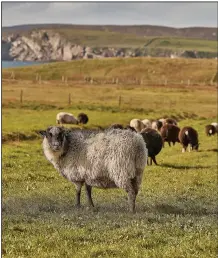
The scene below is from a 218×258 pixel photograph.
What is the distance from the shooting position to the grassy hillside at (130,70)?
132 m

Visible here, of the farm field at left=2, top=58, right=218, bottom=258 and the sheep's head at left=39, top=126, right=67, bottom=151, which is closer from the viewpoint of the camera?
the farm field at left=2, top=58, right=218, bottom=258

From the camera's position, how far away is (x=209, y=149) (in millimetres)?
33438

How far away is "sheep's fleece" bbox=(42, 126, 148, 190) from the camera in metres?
13.7

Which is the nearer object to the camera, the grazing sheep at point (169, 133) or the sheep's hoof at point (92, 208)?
the sheep's hoof at point (92, 208)

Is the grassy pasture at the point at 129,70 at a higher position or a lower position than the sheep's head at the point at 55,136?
higher

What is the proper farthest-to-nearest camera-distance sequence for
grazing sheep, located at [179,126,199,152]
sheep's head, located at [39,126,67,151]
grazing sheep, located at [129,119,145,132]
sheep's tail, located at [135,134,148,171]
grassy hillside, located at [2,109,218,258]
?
grazing sheep, located at [129,119,145,132]
grazing sheep, located at [179,126,199,152]
sheep's tail, located at [135,134,148,171]
sheep's head, located at [39,126,67,151]
grassy hillside, located at [2,109,218,258]

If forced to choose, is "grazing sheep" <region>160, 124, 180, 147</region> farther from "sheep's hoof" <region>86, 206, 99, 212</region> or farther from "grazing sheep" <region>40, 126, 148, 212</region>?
"sheep's hoof" <region>86, 206, 99, 212</region>

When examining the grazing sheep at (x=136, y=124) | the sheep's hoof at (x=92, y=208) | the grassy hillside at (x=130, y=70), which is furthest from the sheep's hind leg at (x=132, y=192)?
the grassy hillside at (x=130, y=70)

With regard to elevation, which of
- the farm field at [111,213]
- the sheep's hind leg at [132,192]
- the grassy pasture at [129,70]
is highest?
the grassy pasture at [129,70]

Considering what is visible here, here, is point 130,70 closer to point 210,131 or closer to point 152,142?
point 210,131

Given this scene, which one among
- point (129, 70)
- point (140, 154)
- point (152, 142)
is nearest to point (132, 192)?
point (140, 154)

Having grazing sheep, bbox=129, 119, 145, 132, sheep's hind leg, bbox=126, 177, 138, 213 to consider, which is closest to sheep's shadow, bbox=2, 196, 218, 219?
sheep's hind leg, bbox=126, 177, 138, 213

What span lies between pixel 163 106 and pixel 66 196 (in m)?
49.9

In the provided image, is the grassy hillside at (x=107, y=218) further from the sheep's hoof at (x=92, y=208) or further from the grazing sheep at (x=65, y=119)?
the grazing sheep at (x=65, y=119)
